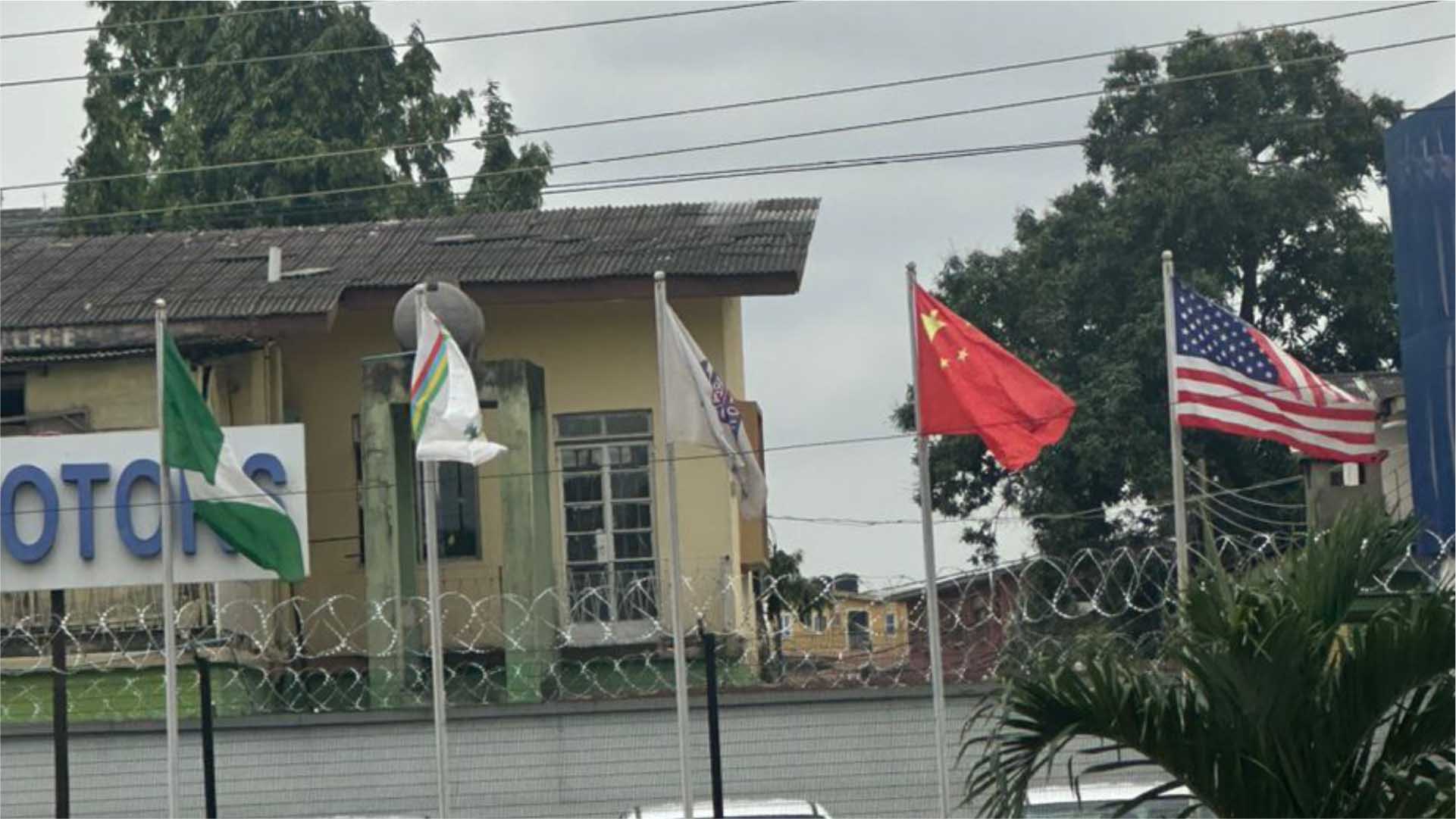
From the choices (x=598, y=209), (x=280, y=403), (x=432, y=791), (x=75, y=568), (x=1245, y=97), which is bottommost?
(x=432, y=791)

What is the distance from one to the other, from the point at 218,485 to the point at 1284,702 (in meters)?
7.82

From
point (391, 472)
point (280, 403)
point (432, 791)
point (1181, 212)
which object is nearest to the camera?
point (432, 791)

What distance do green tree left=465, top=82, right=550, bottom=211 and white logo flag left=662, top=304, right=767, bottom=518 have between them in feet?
72.2

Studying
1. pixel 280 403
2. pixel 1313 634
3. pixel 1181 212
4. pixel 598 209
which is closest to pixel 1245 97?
pixel 1181 212

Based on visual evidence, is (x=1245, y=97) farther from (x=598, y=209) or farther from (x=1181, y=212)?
(x=598, y=209)

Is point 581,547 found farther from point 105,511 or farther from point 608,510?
point 105,511

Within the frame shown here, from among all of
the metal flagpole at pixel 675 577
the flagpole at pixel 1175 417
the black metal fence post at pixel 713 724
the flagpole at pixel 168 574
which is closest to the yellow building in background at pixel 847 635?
the black metal fence post at pixel 713 724

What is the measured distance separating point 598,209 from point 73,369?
19.2 ft

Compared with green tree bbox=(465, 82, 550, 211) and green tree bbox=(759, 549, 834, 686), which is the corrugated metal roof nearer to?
green tree bbox=(759, 549, 834, 686)

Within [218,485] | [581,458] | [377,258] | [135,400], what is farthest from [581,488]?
[218,485]

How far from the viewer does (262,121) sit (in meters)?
37.2

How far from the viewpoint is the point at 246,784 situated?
679 inches

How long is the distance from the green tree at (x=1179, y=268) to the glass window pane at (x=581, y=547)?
31.0 feet

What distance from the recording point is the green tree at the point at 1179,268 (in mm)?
31859
